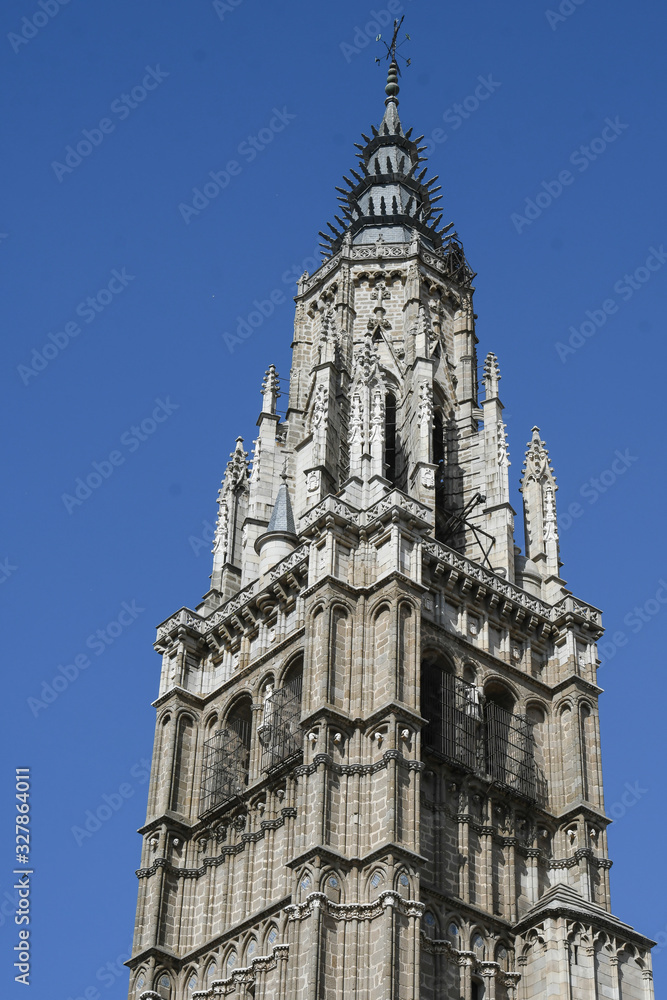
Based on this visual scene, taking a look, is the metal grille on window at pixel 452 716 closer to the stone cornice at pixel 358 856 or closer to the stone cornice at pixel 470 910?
the stone cornice at pixel 470 910

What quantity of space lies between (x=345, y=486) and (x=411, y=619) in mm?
5360

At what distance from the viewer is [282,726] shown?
163 ft

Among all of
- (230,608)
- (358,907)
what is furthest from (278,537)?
(358,907)

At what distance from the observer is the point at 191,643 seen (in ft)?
181

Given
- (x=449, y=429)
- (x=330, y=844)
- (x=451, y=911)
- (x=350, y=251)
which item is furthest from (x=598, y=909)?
(x=350, y=251)

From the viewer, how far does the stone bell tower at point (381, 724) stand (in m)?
45.0

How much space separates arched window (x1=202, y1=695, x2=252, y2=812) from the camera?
5128 centimetres

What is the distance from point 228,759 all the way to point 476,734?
23.3 feet

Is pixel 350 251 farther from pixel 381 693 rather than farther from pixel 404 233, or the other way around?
pixel 381 693

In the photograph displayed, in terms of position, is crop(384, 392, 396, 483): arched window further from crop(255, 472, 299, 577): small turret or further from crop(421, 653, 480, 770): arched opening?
crop(421, 653, 480, 770): arched opening

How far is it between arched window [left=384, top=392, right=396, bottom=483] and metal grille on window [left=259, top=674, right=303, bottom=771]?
9528 millimetres

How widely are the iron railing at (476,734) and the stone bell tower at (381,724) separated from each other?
8 centimetres

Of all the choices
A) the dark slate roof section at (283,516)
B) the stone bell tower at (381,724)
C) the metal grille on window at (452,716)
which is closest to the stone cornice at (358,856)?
the stone bell tower at (381,724)

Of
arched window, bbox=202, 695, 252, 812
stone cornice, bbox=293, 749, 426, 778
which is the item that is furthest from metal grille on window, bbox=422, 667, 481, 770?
arched window, bbox=202, 695, 252, 812
